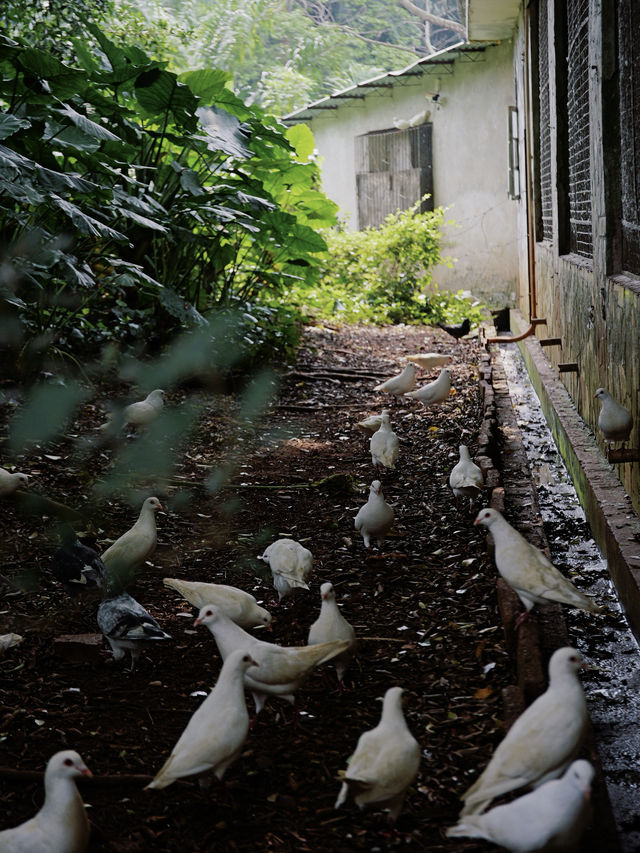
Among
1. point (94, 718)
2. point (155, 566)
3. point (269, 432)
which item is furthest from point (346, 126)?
point (94, 718)

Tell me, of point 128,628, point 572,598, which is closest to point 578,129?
point 572,598

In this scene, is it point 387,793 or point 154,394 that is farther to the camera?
point 154,394

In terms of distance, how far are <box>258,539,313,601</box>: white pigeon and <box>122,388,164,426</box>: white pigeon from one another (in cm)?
319

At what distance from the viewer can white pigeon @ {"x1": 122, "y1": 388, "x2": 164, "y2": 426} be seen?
283 inches

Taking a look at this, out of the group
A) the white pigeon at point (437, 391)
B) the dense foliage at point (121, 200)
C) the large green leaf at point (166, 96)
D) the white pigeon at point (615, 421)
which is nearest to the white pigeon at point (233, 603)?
the white pigeon at point (615, 421)

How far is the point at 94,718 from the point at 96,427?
4.22 metres

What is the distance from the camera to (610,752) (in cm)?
318

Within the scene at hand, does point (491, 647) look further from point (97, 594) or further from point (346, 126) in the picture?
point (346, 126)

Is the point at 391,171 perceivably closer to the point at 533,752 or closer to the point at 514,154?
the point at 514,154

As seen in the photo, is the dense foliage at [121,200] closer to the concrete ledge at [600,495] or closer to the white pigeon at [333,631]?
the concrete ledge at [600,495]

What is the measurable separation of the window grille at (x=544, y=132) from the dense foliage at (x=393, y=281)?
13.4 ft

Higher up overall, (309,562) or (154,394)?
(154,394)

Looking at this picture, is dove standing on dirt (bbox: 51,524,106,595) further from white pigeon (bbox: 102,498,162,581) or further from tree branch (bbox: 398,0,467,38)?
tree branch (bbox: 398,0,467,38)

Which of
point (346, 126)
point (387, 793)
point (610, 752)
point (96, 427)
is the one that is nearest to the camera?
point (387, 793)
